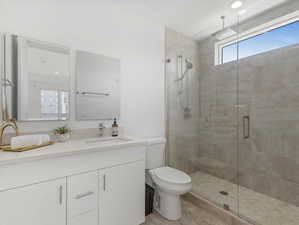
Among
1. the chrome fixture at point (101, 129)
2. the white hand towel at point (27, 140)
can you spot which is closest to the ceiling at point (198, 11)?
the chrome fixture at point (101, 129)

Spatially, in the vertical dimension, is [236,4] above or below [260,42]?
Result: above

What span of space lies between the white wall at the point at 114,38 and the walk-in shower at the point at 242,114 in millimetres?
285

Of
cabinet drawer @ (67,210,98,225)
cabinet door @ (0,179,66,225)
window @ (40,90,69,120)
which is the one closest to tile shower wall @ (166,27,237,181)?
cabinet drawer @ (67,210,98,225)

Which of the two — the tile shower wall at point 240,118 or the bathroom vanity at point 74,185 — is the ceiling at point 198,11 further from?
the bathroom vanity at point 74,185

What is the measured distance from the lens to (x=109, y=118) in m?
1.84

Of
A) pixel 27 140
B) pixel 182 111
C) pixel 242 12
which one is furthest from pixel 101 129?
pixel 242 12

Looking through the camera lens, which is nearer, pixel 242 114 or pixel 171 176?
pixel 171 176

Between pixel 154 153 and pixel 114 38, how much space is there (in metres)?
1.49

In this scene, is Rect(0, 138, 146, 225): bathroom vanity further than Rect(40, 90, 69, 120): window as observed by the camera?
No

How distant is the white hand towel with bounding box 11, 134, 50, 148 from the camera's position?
1.16 m

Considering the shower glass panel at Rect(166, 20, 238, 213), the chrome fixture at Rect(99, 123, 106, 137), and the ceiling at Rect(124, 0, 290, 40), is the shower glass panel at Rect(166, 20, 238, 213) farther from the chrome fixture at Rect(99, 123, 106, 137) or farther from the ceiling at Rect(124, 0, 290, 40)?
the chrome fixture at Rect(99, 123, 106, 137)

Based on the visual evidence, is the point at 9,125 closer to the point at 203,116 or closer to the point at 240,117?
the point at 203,116

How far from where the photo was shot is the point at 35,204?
3.32 ft

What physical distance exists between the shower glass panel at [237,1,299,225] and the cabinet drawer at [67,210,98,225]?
57.8 inches
